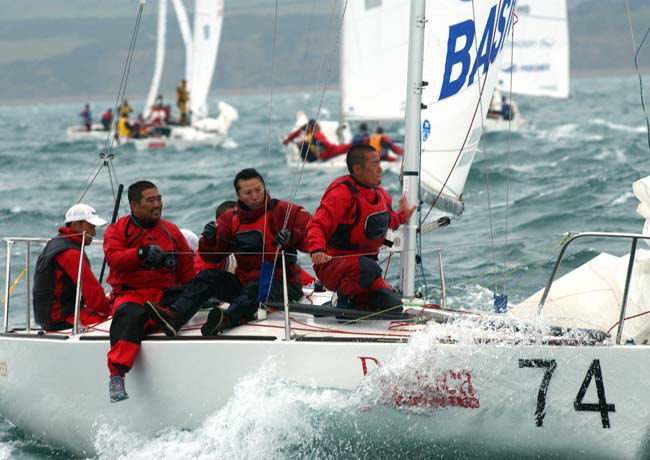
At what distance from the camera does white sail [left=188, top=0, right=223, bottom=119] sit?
29094mm

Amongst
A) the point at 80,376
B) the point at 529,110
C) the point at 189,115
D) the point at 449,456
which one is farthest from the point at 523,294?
the point at 529,110

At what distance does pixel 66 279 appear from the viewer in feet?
16.2

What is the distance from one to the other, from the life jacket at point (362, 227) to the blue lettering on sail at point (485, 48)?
982 millimetres

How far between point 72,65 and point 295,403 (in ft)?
482

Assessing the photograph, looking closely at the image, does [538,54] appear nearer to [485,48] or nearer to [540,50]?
[540,50]

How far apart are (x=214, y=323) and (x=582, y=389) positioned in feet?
5.02

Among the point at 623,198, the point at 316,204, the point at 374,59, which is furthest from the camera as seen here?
the point at 374,59

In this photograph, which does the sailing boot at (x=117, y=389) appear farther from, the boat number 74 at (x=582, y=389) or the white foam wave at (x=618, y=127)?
the white foam wave at (x=618, y=127)

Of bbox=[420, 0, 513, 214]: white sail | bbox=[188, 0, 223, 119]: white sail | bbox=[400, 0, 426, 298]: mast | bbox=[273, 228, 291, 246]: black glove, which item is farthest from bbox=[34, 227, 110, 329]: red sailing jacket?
bbox=[188, 0, 223, 119]: white sail

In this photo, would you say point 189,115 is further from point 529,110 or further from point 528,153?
point 529,110

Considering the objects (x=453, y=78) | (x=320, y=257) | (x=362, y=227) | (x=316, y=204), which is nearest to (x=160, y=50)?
(x=316, y=204)

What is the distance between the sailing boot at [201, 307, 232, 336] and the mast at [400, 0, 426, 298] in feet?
3.04

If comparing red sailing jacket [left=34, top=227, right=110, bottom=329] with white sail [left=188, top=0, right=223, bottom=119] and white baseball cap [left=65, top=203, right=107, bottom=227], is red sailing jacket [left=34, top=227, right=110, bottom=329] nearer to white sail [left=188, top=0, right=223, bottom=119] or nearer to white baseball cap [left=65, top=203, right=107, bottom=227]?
white baseball cap [left=65, top=203, right=107, bottom=227]

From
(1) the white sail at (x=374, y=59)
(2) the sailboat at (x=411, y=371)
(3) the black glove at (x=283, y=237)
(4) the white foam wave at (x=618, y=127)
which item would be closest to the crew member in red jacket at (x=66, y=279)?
(2) the sailboat at (x=411, y=371)
